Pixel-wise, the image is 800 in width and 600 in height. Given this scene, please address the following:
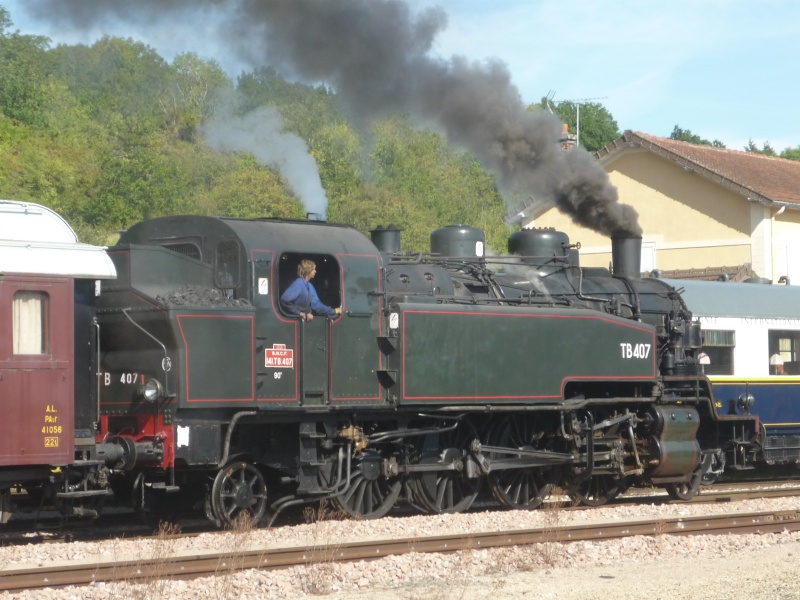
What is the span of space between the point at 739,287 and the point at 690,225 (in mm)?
15248

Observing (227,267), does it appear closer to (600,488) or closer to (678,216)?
(600,488)

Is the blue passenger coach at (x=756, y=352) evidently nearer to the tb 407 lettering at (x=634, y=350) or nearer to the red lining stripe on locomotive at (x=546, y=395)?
the tb 407 lettering at (x=634, y=350)

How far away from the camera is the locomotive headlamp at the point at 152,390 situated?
10508 millimetres

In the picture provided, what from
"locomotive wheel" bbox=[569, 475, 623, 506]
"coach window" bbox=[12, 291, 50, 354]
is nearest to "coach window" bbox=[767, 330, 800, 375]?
"locomotive wheel" bbox=[569, 475, 623, 506]

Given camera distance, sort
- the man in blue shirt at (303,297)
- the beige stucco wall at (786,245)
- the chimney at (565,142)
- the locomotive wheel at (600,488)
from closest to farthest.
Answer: the man in blue shirt at (303,297)
the locomotive wheel at (600,488)
the chimney at (565,142)
the beige stucco wall at (786,245)

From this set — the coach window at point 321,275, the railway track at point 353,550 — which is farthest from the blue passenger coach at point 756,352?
the coach window at point 321,275

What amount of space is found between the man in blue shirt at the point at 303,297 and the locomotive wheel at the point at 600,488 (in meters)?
4.98

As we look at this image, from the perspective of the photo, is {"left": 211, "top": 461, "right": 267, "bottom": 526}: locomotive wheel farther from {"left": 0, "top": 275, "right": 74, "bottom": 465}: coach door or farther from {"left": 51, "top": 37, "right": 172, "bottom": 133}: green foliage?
{"left": 51, "top": 37, "right": 172, "bottom": 133}: green foliage

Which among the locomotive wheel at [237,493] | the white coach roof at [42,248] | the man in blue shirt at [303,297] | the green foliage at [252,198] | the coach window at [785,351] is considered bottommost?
the locomotive wheel at [237,493]

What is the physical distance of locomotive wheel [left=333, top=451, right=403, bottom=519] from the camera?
1209 centimetres

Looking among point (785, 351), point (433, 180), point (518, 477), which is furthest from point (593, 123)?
point (518, 477)

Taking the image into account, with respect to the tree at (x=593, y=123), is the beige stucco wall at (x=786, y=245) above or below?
below

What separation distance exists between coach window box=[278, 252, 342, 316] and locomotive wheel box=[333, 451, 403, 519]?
172 cm

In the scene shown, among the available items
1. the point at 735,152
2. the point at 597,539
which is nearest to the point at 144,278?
the point at 597,539
